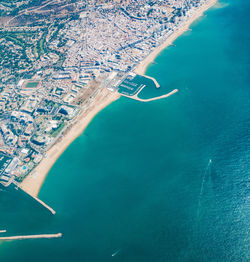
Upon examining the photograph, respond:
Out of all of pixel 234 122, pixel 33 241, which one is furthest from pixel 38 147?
pixel 234 122

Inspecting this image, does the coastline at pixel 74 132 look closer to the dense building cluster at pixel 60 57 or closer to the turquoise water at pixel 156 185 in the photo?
the dense building cluster at pixel 60 57

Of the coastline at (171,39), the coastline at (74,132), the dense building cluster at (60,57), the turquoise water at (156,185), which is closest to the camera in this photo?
the turquoise water at (156,185)

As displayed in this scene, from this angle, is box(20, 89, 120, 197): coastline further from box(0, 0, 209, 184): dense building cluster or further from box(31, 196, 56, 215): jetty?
box(0, 0, 209, 184): dense building cluster

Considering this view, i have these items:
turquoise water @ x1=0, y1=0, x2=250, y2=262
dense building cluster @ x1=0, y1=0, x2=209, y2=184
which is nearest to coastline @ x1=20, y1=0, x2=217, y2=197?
dense building cluster @ x1=0, y1=0, x2=209, y2=184

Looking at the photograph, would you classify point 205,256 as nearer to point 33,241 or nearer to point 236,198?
point 236,198

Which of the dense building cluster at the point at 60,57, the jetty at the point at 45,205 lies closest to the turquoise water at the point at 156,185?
the jetty at the point at 45,205
